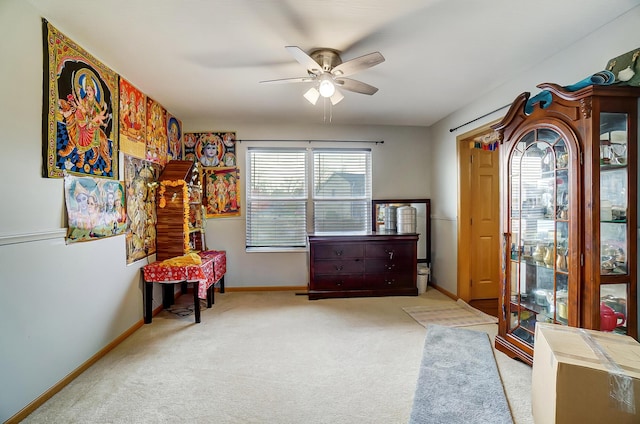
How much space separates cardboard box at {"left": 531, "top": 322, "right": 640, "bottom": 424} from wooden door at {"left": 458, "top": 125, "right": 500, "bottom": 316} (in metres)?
2.32

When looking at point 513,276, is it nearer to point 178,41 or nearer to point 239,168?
point 178,41

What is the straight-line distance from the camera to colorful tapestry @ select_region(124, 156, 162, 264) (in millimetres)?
2941

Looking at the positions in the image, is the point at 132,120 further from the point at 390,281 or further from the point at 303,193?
the point at 390,281

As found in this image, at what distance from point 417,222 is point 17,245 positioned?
4478 mm

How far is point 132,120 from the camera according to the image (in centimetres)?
300

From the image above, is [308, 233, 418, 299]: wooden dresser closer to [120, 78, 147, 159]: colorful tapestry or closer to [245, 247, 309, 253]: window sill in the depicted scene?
[245, 247, 309, 253]: window sill

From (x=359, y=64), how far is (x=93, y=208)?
2.44 m

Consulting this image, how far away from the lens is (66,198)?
2104 millimetres

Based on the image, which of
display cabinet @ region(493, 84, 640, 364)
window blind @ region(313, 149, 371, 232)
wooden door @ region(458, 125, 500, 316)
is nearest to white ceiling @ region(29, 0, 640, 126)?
display cabinet @ region(493, 84, 640, 364)

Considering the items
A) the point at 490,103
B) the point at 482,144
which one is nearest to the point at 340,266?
the point at 482,144

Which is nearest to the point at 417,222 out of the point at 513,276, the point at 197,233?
the point at 513,276

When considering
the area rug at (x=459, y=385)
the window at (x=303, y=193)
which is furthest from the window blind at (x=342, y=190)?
the area rug at (x=459, y=385)

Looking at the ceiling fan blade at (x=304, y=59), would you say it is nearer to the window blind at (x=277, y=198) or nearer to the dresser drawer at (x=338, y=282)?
the window blind at (x=277, y=198)

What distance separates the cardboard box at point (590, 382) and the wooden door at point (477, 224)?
2.32m
